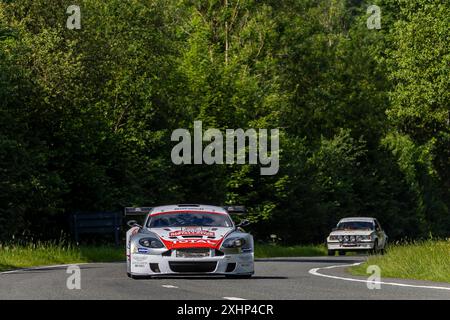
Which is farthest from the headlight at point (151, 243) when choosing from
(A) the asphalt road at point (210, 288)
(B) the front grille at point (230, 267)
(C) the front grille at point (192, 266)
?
(B) the front grille at point (230, 267)

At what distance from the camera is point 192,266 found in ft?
67.2

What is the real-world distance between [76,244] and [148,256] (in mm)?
18828

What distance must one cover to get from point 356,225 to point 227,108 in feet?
37.4

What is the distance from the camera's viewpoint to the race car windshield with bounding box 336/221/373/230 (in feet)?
149

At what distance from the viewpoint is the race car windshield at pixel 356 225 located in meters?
45.3

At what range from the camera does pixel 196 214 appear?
22.5 meters

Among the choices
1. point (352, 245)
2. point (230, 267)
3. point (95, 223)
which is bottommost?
point (352, 245)

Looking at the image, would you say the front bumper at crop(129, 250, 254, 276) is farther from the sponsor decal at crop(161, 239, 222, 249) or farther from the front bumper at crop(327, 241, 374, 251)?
the front bumper at crop(327, 241, 374, 251)

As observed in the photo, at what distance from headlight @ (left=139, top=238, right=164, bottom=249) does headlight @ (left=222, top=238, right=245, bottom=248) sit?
1.14m

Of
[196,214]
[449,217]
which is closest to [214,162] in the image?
[196,214]

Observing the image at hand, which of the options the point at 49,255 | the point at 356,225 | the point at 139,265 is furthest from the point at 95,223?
the point at 139,265

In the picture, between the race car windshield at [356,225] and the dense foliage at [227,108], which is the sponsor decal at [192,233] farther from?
the race car windshield at [356,225]

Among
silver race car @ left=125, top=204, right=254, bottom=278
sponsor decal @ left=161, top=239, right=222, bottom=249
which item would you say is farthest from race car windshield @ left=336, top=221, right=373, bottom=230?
sponsor decal @ left=161, top=239, right=222, bottom=249

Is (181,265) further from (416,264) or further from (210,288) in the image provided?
(416,264)
